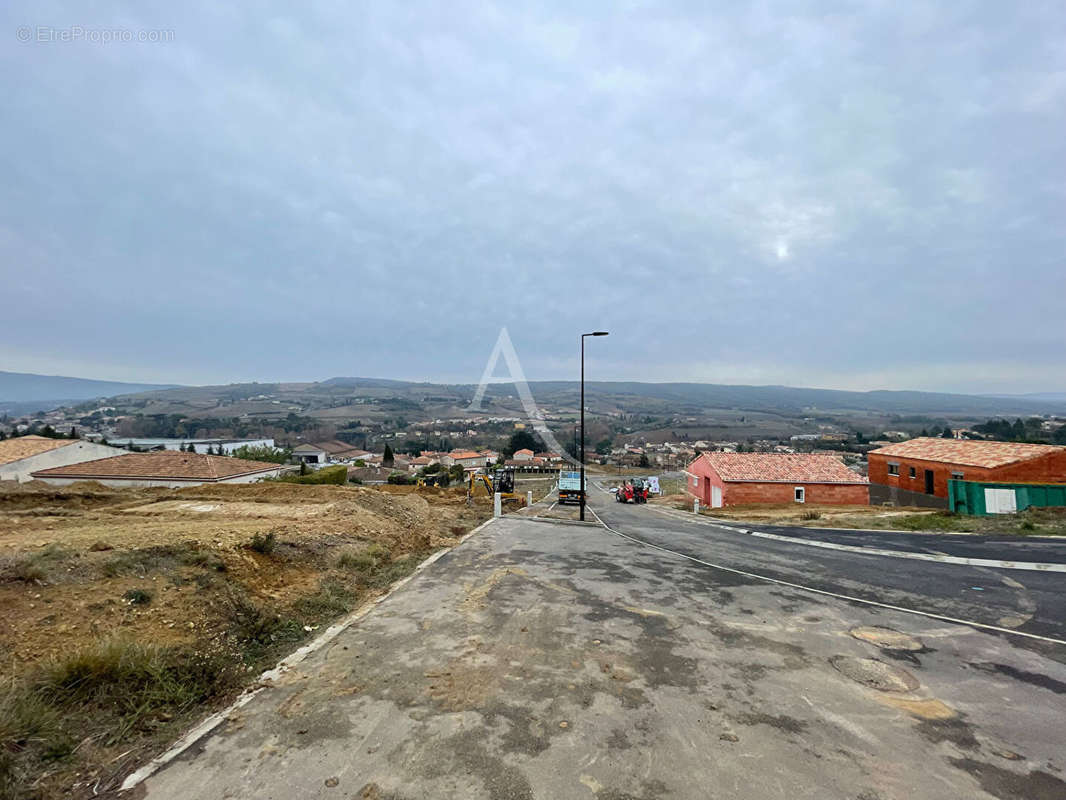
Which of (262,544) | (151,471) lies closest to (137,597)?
(262,544)

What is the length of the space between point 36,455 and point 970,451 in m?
58.8

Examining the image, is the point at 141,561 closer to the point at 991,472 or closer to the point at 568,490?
the point at 568,490

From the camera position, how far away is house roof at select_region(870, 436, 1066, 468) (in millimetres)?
Result: 24312

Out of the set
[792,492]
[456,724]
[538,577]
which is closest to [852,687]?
[456,724]

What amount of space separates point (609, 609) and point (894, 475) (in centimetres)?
3506

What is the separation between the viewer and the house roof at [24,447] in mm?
28875

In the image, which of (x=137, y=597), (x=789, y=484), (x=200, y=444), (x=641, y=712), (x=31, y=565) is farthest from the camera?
(x=200, y=444)

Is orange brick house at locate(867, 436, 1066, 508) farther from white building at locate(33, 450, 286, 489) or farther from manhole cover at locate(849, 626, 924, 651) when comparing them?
white building at locate(33, 450, 286, 489)

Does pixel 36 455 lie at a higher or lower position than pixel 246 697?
lower

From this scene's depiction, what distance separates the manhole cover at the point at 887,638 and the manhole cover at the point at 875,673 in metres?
0.66

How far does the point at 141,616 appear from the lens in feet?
17.8

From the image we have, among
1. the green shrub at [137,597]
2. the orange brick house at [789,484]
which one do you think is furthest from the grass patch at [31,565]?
the orange brick house at [789,484]

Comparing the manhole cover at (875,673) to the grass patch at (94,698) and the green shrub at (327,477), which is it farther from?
the green shrub at (327,477)

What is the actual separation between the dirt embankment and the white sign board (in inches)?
937
